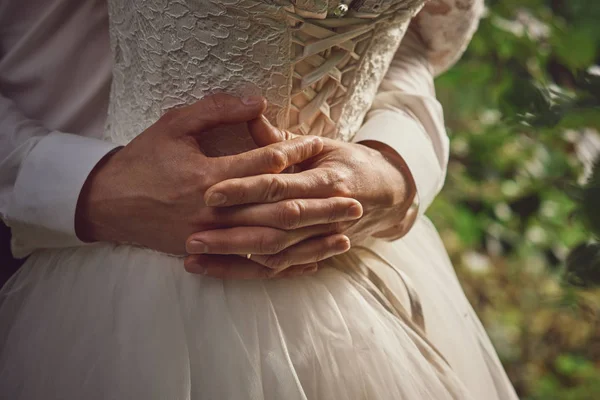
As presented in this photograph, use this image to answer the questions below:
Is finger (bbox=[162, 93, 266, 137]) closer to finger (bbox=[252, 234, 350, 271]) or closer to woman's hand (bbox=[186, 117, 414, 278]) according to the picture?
woman's hand (bbox=[186, 117, 414, 278])

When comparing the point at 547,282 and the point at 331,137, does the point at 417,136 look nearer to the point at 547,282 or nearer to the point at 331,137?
the point at 331,137

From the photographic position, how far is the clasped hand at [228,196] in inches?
21.5

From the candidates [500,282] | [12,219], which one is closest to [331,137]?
[12,219]

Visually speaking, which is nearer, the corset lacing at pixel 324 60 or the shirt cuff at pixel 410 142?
the corset lacing at pixel 324 60

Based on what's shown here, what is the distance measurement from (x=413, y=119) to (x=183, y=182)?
0.34 m

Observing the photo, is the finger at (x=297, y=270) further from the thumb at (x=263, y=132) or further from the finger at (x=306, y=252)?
the thumb at (x=263, y=132)

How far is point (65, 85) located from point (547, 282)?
74.2 inches

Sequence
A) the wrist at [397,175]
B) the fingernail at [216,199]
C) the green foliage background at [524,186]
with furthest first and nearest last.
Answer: the green foliage background at [524,186], the wrist at [397,175], the fingernail at [216,199]

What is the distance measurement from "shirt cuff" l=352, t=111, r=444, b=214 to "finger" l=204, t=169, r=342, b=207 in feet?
0.47

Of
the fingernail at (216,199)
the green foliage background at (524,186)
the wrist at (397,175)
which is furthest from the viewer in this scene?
the green foliage background at (524,186)

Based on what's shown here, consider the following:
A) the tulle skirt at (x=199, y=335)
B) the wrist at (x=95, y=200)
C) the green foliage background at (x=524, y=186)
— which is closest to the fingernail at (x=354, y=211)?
the tulle skirt at (x=199, y=335)

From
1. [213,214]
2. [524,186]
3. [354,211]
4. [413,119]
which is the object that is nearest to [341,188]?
[354,211]

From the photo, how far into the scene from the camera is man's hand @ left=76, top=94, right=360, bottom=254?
55 centimetres

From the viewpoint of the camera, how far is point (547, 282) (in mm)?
2111
